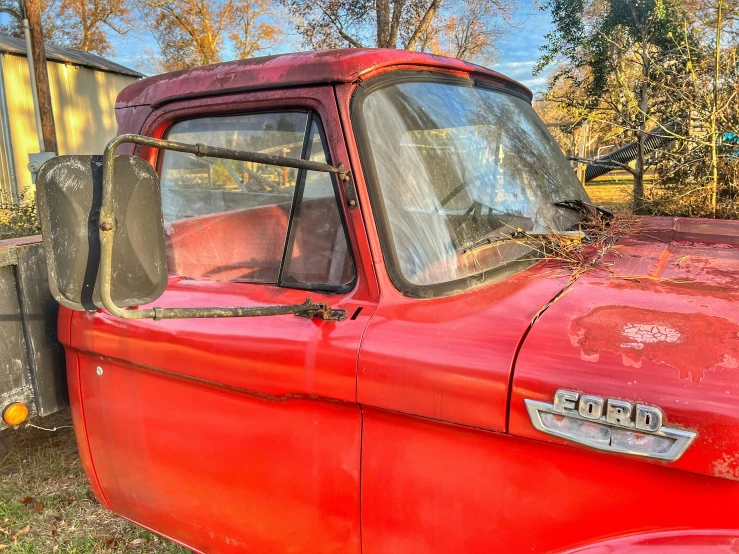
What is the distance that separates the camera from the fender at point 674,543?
1.11 meters

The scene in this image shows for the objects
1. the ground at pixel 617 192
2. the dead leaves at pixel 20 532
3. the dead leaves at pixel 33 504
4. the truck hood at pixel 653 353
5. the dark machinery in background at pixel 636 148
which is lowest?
the dead leaves at pixel 20 532

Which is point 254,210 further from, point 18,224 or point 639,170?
point 639,170

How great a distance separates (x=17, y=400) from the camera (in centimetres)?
225

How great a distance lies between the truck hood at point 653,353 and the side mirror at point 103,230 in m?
0.76

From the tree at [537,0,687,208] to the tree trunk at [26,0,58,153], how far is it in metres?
10.6

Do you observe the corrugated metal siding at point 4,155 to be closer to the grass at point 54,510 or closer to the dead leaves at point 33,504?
the grass at point 54,510

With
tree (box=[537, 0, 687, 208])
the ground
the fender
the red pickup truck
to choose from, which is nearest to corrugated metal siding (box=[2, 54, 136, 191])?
tree (box=[537, 0, 687, 208])

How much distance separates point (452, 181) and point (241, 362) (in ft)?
2.88

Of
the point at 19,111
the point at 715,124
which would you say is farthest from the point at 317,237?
the point at 19,111

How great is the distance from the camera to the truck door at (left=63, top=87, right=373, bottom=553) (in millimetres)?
1626

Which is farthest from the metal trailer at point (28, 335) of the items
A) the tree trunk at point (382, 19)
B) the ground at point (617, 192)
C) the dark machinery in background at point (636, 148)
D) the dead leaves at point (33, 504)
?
the tree trunk at point (382, 19)

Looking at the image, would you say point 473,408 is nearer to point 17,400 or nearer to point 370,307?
point 370,307

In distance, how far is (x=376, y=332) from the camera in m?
1.52

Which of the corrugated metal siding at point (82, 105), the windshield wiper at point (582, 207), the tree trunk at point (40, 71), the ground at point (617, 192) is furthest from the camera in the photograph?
the corrugated metal siding at point (82, 105)
